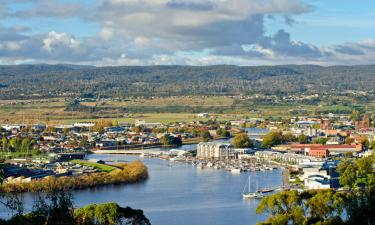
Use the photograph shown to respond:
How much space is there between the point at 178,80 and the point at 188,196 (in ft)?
263

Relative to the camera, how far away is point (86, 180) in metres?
23.8

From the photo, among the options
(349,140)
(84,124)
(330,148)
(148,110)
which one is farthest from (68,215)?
(148,110)

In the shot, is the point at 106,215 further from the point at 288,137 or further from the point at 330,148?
the point at 288,137

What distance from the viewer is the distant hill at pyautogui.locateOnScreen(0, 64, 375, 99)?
83.7 metres

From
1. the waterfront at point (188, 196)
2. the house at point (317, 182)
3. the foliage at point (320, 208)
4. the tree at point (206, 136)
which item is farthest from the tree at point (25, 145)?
the foliage at point (320, 208)

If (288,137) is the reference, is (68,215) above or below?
above

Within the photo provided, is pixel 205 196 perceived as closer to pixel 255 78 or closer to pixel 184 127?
pixel 184 127

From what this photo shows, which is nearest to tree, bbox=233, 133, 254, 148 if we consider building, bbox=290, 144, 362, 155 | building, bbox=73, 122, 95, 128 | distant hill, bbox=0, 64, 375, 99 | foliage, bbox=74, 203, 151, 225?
building, bbox=290, 144, 362, 155

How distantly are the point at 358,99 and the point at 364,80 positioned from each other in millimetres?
29052

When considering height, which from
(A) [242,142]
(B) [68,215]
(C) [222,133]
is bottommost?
(C) [222,133]

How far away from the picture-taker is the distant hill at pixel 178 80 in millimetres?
83688

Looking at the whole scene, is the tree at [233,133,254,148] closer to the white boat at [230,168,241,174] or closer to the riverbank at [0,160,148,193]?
the white boat at [230,168,241,174]

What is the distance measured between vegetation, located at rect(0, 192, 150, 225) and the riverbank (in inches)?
319

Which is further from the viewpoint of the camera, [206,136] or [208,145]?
[206,136]
